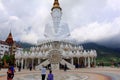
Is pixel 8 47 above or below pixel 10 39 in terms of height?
below

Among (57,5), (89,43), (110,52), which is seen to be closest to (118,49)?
(110,52)

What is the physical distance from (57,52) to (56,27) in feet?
79.0

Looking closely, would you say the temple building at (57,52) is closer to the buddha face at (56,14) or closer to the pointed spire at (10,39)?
the buddha face at (56,14)

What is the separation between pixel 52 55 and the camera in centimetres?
4566

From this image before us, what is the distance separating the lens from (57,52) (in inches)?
1783

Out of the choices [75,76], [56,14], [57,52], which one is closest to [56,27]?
[56,14]

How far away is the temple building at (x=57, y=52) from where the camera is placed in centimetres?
4600

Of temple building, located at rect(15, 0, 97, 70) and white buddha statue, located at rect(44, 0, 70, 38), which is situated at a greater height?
white buddha statue, located at rect(44, 0, 70, 38)

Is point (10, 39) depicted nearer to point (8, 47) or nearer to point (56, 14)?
point (8, 47)

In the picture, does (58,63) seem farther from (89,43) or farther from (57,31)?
(89,43)

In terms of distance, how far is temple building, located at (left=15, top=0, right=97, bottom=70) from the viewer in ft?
151

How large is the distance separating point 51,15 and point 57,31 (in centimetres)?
735

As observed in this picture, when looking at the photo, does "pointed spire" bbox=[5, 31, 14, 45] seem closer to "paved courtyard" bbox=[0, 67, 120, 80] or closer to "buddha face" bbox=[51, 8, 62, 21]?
"buddha face" bbox=[51, 8, 62, 21]

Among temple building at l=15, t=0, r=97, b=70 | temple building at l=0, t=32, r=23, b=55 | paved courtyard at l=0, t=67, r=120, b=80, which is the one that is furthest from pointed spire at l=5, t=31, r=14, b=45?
paved courtyard at l=0, t=67, r=120, b=80
